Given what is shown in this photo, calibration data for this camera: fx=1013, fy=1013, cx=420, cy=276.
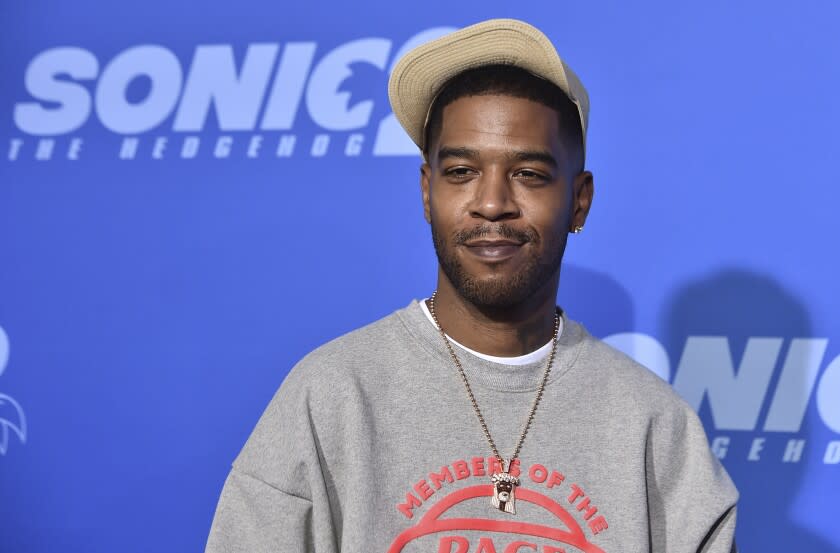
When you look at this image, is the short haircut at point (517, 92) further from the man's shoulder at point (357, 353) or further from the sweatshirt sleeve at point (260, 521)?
the sweatshirt sleeve at point (260, 521)

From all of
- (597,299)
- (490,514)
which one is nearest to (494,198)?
(490,514)

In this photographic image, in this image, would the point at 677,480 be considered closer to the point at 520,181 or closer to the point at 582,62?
the point at 520,181

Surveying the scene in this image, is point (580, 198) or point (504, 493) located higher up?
point (580, 198)

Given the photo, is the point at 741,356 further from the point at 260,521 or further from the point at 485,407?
the point at 260,521

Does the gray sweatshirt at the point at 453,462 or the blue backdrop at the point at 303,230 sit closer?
the gray sweatshirt at the point at 453,462

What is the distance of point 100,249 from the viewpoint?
5.92 ft

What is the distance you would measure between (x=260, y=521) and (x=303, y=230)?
78 cm

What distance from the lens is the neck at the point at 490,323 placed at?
119cm

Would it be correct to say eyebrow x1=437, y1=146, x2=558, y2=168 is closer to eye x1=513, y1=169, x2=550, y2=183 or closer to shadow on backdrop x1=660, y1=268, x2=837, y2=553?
eye x1=513, y1=169, x2=550, y2=183

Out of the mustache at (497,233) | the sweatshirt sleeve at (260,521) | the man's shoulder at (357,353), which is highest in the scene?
the mustache at (497,233)

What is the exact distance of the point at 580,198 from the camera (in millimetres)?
1241

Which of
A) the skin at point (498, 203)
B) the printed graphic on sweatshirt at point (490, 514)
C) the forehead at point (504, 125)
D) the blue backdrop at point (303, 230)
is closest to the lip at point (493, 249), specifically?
the skin at point (498, 203)

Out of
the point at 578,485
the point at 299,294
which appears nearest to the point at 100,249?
the point at 299,294

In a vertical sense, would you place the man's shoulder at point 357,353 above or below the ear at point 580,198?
below
